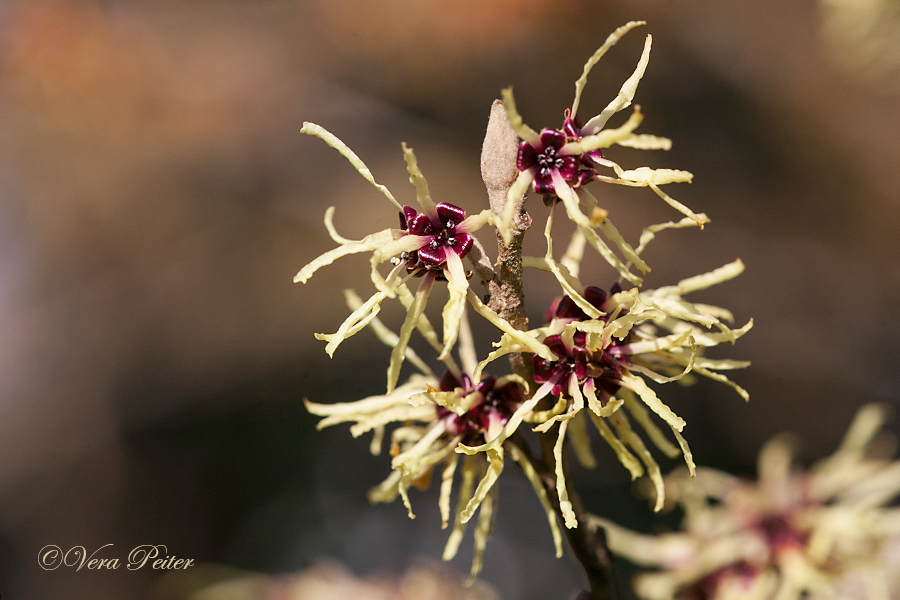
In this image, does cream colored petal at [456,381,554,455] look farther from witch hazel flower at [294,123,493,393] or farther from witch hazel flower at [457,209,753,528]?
witch hazel flower at [294,123,493,393]

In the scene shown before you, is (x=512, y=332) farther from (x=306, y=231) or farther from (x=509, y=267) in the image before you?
(x=306, y=231)

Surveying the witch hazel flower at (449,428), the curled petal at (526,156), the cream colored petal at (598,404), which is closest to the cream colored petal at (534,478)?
the witch hazel flower at (449,428)

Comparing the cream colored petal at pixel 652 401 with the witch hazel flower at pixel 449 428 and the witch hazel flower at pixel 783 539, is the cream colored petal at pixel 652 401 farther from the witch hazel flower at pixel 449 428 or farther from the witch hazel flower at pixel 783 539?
the witch hazel flower at pixel 783 539

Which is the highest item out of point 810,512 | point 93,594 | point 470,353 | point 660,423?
point 470,353

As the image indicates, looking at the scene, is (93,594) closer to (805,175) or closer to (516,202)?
(516,202)

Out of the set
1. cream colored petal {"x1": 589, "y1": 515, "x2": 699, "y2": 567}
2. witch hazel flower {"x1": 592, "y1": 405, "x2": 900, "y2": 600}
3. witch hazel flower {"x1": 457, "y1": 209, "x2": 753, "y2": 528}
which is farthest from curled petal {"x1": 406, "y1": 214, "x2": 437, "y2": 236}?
cream colored petal {"x1": 589, "y1": 515, "x2": 699, "y2": 567}

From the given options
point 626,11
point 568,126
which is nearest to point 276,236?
point 626,11
